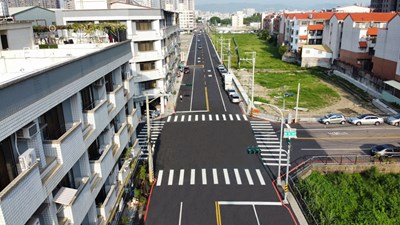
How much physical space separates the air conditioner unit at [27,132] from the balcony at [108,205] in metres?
9.10

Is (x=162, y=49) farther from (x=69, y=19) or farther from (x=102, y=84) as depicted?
(x=102, y=84)

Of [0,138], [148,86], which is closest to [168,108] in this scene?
[148,86]

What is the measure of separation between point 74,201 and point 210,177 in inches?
683

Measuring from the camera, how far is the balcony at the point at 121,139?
2270cm

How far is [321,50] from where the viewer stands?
91188 mm

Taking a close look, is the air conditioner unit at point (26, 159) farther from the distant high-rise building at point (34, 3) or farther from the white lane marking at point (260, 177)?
the distant high-rise building at point (34, 3)

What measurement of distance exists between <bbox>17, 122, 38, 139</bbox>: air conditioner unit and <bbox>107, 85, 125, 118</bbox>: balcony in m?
9.48

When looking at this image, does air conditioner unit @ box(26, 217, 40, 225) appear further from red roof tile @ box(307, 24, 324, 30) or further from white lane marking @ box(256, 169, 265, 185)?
red roof tile @ box(307, 24, 324, 30)

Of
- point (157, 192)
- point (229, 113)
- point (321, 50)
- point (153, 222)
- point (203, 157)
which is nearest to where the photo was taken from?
point (153, 222)

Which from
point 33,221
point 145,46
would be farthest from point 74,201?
point 145,46

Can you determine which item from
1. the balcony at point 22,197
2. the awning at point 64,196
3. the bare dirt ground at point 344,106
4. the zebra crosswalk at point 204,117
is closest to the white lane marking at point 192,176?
the awning at point 64,196

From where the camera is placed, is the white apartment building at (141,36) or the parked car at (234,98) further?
the parked car at (234,98)

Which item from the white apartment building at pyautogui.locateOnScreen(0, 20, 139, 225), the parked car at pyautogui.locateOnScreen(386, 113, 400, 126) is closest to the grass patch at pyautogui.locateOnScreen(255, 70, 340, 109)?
the parked car at pyautogui.locateOnScreen(386, 113, 400, 126)

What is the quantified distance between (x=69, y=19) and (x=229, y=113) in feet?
87.0
